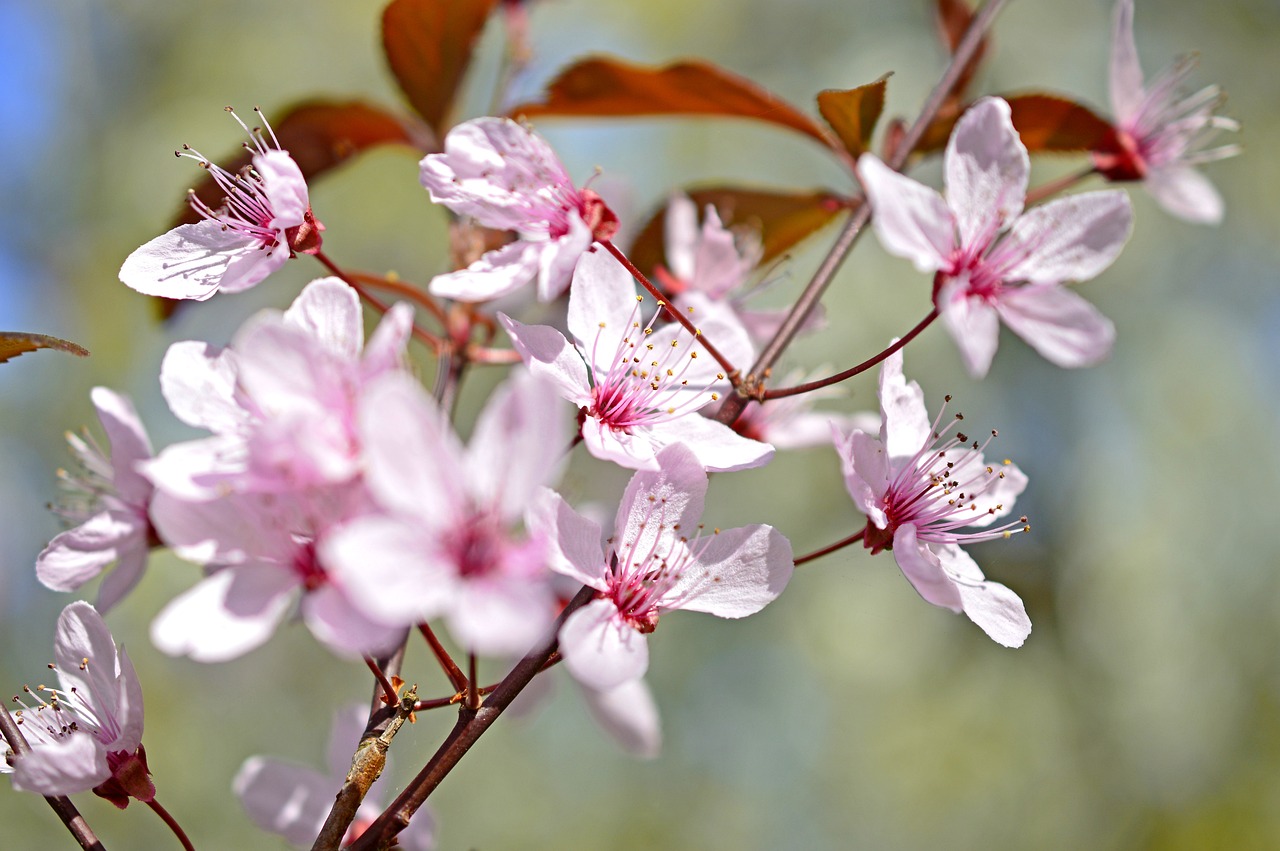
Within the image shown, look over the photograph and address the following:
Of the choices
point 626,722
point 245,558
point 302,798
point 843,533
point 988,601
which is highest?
point 245,558

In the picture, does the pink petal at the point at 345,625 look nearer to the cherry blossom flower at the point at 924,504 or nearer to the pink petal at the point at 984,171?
the cherry blossom flower at the point at 924,504

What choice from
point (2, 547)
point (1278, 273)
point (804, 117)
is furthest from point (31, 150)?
point (1278, 273)

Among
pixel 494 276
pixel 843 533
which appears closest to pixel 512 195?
pixel 494 276

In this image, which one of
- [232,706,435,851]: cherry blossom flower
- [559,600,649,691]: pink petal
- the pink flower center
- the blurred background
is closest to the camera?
[559,600,649,691]: pink petal

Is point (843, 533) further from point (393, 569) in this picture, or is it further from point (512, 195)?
point (393, 569)

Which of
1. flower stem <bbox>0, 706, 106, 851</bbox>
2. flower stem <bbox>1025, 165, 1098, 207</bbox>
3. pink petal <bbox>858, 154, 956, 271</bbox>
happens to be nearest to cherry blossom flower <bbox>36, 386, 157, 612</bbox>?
flower stem <bbox>0, 706, 106, 851</bbox>

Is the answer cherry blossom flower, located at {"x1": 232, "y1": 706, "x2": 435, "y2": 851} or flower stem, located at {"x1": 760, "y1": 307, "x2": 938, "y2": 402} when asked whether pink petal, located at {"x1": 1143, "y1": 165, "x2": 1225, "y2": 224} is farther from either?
cherry blossom flower, located at {"x1": 232, "y1": 706, "x2": 435, "y2": 851}

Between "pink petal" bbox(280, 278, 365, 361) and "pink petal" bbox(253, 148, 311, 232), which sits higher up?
"pink petal" bbox(253, 148, 311, 232)

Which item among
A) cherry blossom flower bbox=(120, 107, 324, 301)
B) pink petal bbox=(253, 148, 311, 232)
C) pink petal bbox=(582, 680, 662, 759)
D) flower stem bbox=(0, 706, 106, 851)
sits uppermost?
pink petal bbox=(253, 148, 311, 232)
